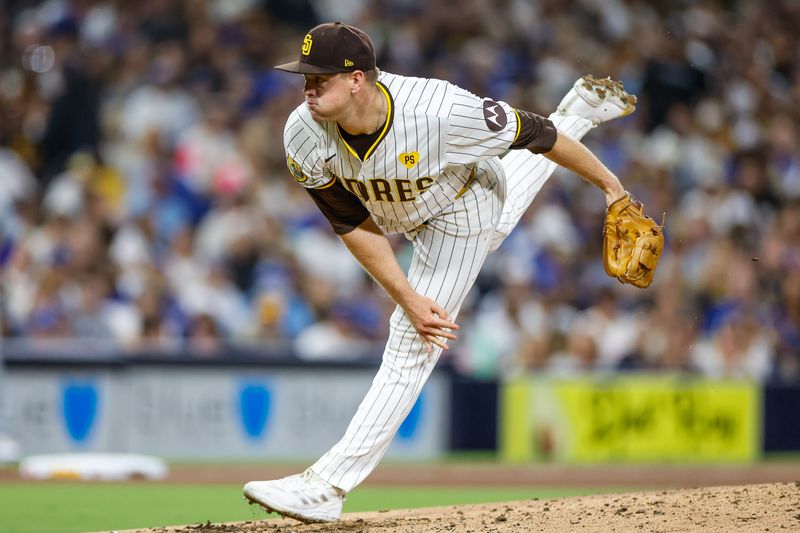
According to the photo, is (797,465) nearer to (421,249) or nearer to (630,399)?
(630,399)

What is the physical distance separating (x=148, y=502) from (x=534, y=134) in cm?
387

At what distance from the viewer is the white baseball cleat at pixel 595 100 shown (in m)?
6.12

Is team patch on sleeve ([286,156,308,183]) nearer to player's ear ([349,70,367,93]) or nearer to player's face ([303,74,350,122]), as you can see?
player's face ([303,74,350,122])

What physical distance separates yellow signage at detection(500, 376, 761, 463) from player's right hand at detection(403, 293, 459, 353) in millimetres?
6231

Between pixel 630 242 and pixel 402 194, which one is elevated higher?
pixel 402 194

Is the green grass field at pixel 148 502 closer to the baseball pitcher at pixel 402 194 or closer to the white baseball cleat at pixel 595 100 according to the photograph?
the baseball pitcher at pixel 402 194

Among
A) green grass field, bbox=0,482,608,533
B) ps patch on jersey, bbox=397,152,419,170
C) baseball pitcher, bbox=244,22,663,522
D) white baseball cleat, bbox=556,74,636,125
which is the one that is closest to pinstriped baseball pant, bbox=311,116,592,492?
baseball pitcher, bbox=244,22,663,522

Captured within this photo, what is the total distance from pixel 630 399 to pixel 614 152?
3.01 metres

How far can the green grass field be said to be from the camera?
6715 millimetres

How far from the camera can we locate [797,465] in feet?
37.0

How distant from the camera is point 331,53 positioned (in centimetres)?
489

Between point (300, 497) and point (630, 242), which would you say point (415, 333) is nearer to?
point (300, 497)

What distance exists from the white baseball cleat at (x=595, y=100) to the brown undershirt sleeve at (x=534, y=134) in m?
0.88

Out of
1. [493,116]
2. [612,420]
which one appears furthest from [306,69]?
[612,420]
